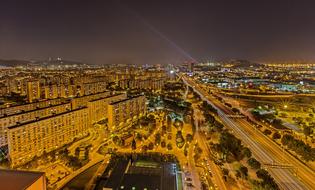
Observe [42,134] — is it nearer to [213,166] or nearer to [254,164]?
[213,166]

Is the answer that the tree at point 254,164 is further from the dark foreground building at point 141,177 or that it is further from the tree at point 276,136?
the tree at point 276,136

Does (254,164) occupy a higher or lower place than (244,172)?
higher

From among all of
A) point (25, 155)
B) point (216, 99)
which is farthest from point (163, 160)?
point (216, 99)

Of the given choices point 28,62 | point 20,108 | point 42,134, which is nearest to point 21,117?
point 42,134

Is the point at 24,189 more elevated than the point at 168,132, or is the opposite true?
the point at 24,189

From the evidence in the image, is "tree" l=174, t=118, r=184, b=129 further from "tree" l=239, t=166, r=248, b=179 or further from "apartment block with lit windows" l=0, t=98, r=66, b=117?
Result: "apartment block with lit windows" l=0, t=98, r=66, b=117

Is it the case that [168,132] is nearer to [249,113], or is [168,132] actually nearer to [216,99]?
[249,113]

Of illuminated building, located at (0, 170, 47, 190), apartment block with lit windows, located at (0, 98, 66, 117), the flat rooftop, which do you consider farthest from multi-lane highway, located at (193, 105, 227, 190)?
apartment block with lit windows, located at (0, 98, 66, 117)
